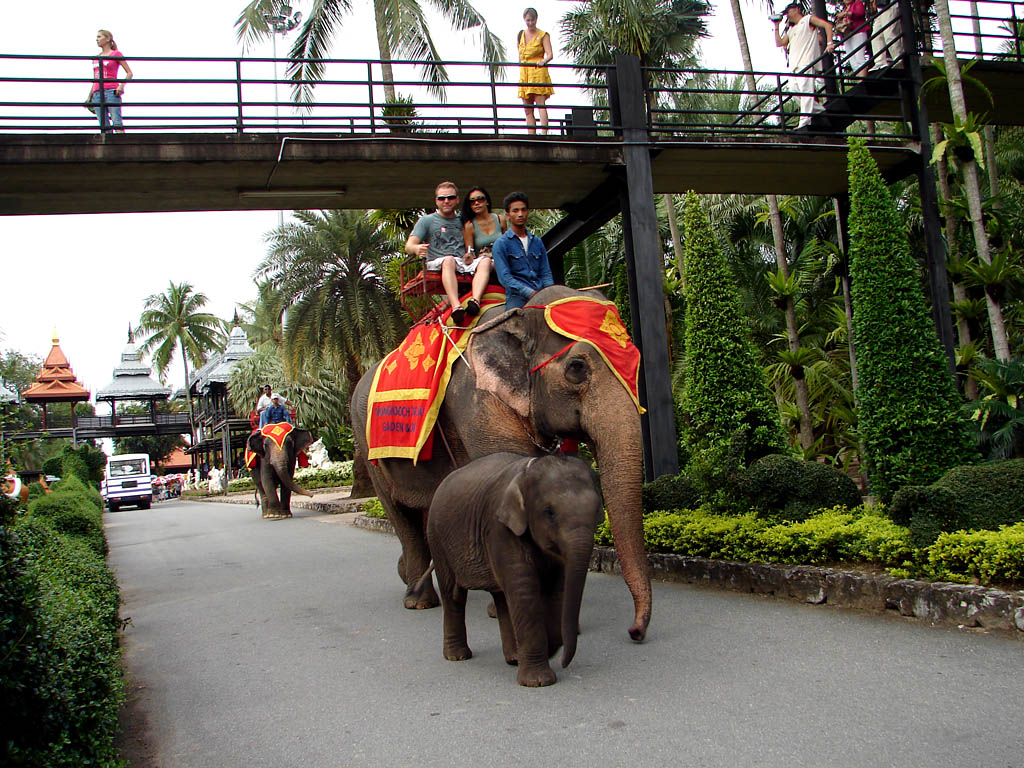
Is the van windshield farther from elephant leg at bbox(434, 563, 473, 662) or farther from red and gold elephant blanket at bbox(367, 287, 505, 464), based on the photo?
elephant leg at bbox(434, 563, 473, 662)

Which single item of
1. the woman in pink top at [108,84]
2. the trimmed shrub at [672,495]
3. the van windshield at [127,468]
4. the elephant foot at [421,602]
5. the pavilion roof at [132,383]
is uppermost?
the pavilion roof at [132,383]

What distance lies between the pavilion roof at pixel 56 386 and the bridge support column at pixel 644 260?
52786mm

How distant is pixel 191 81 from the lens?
10875 millimetres

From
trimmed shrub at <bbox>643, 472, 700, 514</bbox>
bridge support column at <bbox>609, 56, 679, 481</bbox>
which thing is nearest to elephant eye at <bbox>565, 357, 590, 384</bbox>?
trimmed shrub at <bbox>643, 472, 700, 514</bbox>

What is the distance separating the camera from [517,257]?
6.60 m

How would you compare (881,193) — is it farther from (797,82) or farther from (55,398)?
(55,398)

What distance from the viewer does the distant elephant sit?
65.8 ft

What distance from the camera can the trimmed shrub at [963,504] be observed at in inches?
247

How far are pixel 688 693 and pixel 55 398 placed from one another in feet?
203

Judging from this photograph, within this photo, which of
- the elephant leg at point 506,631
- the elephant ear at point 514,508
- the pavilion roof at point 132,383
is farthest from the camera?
the pavilion roof at point 132,383

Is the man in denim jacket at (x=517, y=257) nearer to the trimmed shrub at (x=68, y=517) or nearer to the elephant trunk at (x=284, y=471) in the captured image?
the trimmed shrub at (x=68, y=517)

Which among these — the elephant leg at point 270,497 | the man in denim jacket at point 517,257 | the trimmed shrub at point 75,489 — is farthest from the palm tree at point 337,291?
the man in denim jacket at point 517,257

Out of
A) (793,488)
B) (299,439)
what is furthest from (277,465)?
(793,488)

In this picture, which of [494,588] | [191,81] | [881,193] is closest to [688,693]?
[494,588]
